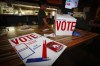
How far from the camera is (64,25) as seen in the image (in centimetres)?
140

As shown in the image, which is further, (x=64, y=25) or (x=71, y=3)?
→ (x=71, y=3)

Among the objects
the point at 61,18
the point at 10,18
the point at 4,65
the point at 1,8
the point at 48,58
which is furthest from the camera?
the point at 1,8

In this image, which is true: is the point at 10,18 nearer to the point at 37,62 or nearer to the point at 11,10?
the point at 11,10

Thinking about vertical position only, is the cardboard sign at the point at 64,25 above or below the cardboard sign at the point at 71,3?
below

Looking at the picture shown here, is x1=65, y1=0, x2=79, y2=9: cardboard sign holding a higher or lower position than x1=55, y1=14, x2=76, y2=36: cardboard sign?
higher

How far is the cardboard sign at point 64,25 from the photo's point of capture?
1365 millimetres

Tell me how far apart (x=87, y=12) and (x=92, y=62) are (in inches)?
206

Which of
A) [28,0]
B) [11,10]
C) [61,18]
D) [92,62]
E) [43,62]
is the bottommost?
[92,62]

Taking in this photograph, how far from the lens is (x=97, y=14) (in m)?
6.83

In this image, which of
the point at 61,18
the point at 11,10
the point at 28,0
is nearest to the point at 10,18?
the point at 11,10

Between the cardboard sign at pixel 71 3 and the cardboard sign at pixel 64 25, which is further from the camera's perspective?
the cardboard sign at pixel 71 3

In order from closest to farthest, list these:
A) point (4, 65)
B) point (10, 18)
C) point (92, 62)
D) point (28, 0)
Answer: point (4, 65), point (92, 62), point (28, 0), point (10, 18)

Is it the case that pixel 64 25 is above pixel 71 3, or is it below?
below

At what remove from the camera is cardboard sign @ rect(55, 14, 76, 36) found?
137 cm
